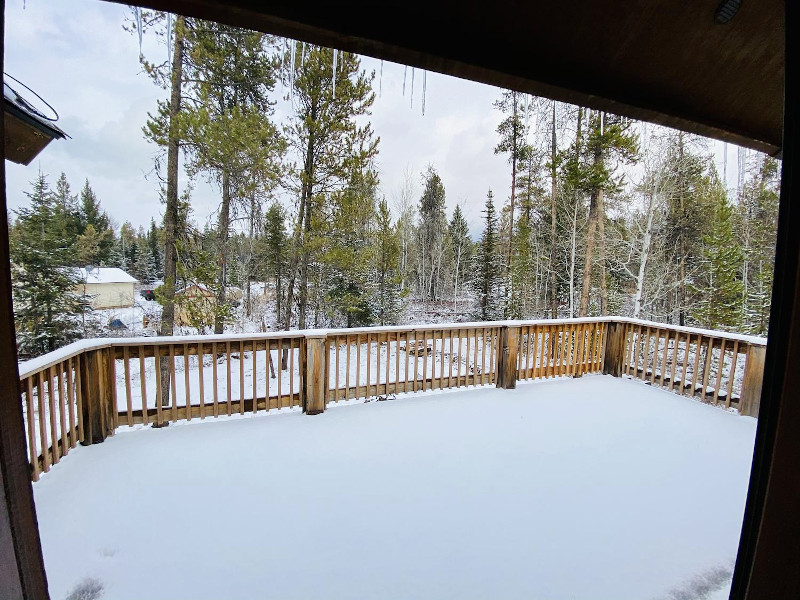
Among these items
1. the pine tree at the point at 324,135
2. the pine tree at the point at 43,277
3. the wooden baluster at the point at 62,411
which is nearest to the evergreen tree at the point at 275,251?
the pine tree at the point at 324,135

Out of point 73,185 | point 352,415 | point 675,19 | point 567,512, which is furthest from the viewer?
point 73,185

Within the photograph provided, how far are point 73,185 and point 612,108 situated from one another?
14059mm

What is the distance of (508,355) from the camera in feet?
14.6

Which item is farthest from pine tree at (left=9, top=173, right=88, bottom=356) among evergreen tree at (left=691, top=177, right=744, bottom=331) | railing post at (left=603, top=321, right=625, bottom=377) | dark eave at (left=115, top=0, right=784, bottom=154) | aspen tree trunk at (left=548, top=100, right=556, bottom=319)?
evergreen tree at (left=691, top=177, right=744, bottom=331)

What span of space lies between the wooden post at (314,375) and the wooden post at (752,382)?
4.70 metres

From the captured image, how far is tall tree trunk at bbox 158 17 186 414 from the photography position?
5.92 metres

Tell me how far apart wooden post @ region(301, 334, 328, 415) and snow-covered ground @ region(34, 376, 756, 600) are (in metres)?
0.17

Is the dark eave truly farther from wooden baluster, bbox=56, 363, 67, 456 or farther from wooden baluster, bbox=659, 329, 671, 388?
wooden baluster, bbox=659, 329, 671, 388

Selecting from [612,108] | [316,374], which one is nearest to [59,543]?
[316,374]

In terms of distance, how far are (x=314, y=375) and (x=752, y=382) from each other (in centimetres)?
489

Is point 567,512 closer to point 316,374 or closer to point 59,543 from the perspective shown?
point 316,374

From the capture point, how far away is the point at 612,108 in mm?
1681

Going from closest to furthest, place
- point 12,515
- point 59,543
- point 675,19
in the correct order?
point 12,515, point 675,19, point 59,543

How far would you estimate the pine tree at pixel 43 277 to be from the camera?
10.2 m
